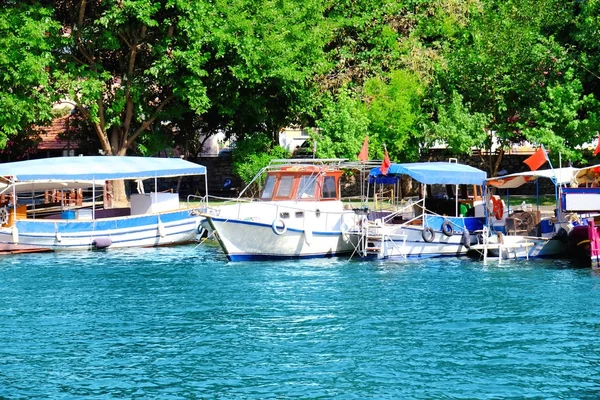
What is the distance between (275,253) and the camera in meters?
34.5

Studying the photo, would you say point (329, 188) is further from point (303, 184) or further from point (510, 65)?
point (510, 65)

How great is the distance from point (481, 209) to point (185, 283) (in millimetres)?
12388

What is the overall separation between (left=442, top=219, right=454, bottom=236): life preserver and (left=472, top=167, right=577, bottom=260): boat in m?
1.01

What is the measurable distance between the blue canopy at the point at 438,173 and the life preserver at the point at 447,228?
1.42m

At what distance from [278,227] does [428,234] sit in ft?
17.7

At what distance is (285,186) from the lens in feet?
117

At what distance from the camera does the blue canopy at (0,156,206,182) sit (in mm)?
38000

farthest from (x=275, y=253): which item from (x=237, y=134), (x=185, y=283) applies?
(x=237, y=134)

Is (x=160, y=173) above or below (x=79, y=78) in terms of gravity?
below

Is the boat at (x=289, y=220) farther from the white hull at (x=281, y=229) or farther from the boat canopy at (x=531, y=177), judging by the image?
the boat canopy at (x=531, y=177)

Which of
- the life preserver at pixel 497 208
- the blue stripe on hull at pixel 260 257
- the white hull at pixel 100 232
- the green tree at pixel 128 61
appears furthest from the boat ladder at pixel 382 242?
the green tree at pixel 128 61

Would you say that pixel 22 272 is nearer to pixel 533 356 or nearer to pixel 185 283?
pixel 185 283

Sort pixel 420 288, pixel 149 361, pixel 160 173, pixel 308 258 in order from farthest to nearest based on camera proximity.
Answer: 1. pixel 160 173
2. pixel 308 258
3. pixel 420 288
4. pixel 149 361

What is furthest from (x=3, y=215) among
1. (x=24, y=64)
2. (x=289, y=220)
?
(x=289, y=220)
